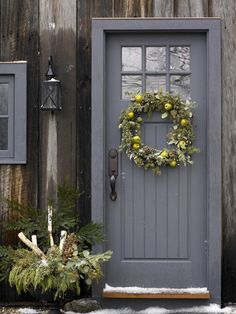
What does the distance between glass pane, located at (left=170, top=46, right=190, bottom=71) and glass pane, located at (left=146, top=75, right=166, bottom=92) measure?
130mm

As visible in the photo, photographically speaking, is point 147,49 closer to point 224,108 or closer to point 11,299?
point 224,108

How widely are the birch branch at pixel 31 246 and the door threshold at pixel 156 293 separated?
0.70m

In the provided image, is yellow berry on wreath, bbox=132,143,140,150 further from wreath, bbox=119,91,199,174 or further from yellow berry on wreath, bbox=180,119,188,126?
yellow berry on wreath, bbox=180,119,188,126

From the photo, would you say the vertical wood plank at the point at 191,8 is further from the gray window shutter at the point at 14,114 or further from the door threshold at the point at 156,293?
the door threshold at the point at 156,293

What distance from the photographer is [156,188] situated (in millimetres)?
5215

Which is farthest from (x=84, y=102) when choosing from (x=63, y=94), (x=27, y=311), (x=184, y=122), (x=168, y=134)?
(x=27, y=311)

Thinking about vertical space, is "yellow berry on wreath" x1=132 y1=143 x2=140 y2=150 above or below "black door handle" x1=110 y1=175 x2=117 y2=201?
above

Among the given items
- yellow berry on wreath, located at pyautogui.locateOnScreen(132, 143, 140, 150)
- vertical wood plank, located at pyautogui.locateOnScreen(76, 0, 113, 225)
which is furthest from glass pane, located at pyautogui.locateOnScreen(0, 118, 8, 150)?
yellow berry on wreath, located at pyautogui.locateOnScreen(132, 143, 140, 150)

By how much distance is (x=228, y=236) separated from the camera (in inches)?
205

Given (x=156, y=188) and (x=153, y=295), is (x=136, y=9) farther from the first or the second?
(x=153, y=295)

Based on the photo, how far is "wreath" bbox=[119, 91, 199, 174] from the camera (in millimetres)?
5098

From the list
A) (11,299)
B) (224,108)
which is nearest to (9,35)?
(224,108)

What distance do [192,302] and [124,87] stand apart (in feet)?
6.32

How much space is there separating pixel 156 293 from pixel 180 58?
2.02 m
